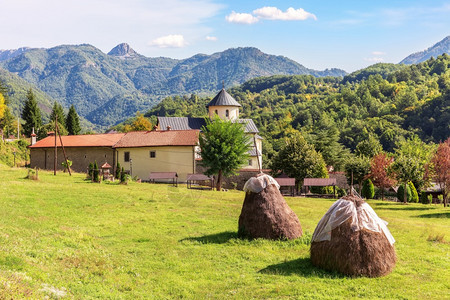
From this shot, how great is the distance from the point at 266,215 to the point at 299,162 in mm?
34522

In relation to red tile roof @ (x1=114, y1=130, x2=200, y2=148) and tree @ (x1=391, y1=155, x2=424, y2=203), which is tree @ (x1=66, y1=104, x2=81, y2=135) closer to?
red tile roof @ (x1=114, y1=130, x2=200, y2=148)

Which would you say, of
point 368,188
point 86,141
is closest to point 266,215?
point 368,188

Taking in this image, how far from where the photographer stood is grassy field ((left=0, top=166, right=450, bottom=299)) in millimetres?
10438

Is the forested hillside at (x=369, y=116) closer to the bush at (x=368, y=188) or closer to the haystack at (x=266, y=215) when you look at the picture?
the bush at (x=368, y=188)

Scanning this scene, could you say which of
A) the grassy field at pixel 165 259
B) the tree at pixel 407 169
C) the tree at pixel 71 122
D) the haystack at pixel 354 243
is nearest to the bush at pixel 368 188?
the tree at pixel 407 169

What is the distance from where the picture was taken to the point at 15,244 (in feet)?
42.0

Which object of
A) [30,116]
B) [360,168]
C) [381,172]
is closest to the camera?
[381,172]

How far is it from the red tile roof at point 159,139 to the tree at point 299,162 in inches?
453

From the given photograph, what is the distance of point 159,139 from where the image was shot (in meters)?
50.4

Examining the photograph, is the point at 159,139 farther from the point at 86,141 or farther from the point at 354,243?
the point at 354,243

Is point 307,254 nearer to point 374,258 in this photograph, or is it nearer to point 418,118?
point 374,258

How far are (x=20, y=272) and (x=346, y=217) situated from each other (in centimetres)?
907

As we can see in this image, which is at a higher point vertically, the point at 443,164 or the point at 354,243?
the point at 443,164

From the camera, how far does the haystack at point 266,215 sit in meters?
16.3
